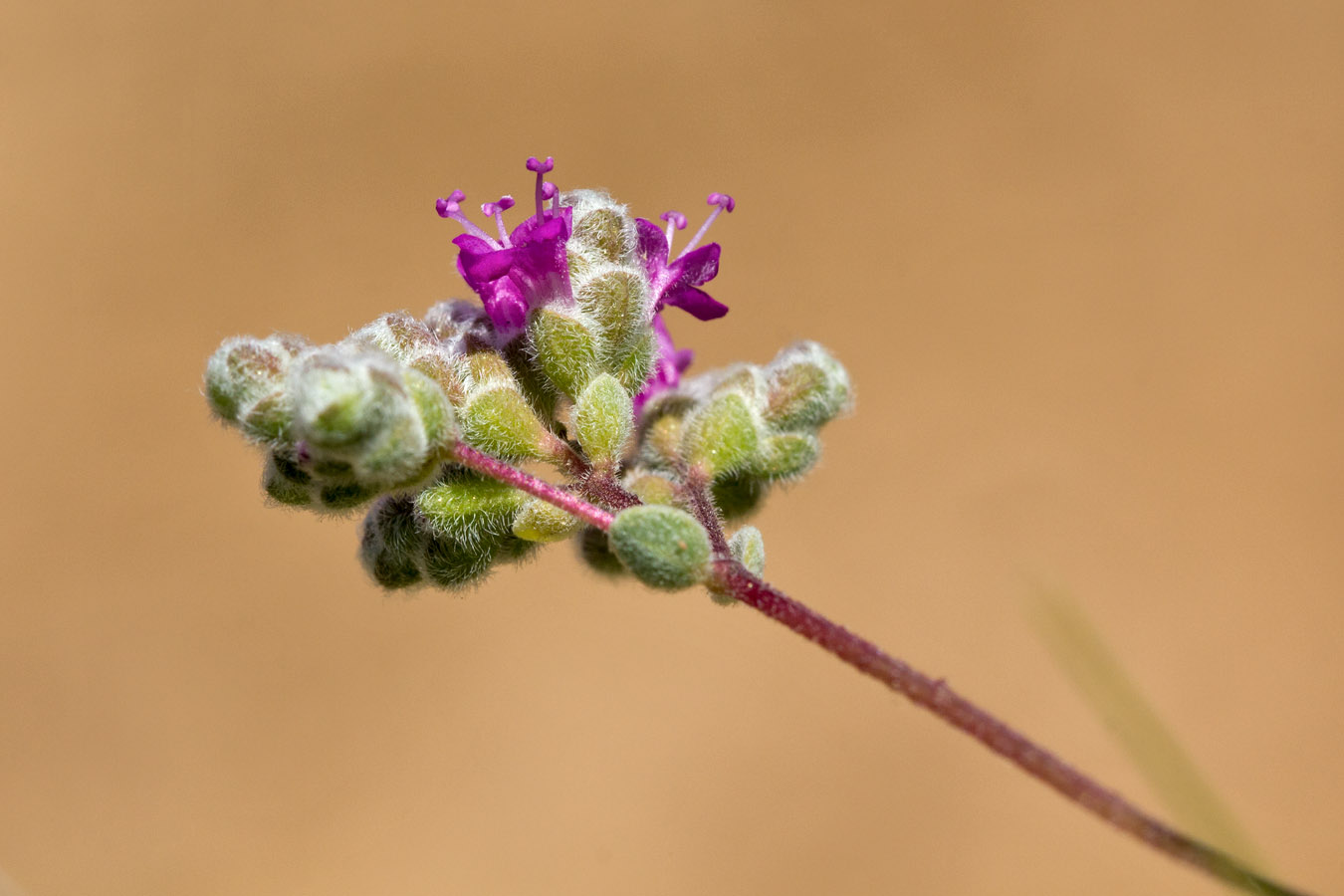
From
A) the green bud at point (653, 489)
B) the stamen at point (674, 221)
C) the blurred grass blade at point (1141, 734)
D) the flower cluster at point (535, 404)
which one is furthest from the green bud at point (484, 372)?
the blurred grass blade at point (1141, 734)

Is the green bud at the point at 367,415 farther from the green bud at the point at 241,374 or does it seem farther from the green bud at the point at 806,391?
the green bud at the point at 806,391

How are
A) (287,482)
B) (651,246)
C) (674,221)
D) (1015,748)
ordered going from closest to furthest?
(1015,748), (287,482), (651,246), (674,221)

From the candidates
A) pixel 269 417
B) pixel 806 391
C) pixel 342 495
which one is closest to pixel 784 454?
pixel 806 391

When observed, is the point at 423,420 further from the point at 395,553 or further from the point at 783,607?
the point at 783,607

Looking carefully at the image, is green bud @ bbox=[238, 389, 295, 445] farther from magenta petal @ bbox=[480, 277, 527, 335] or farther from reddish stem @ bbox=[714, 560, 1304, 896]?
reddish stem @ bbox=[714, 560, 1304, 896]

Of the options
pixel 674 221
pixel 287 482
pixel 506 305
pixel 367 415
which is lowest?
pixel 287 482

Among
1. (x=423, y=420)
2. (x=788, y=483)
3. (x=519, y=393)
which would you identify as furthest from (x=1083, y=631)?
(x=423, y=420)

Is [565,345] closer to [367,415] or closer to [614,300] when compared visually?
[614,300]
